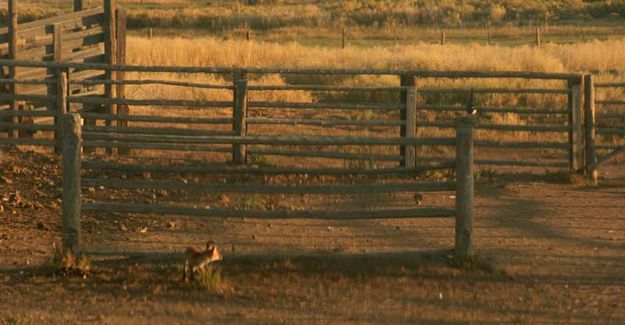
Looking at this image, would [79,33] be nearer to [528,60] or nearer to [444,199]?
[444,199]

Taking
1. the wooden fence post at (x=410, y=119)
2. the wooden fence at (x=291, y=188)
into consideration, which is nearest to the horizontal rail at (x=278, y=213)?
the wooden fence at (x=291, y=188)

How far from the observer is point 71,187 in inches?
354

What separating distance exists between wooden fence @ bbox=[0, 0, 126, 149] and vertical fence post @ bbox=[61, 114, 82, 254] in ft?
20.1

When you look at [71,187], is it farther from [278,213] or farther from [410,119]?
[410,119]

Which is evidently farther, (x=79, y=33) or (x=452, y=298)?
(x=79, y=33)

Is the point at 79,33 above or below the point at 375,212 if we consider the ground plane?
above

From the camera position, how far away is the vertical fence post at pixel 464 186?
8.90 m

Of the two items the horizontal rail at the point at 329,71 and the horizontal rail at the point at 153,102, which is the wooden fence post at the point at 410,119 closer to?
the horizontal rail at the point at 329,71

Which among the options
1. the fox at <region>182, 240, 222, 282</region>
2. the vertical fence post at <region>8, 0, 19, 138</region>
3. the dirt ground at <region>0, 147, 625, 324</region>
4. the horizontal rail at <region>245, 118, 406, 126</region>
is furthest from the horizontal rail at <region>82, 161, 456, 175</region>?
the vertical fence post at <region>8, 0, 19, 138</region>

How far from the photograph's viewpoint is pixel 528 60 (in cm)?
3008

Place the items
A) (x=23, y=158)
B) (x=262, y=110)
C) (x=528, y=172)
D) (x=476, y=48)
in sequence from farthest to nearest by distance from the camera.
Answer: (x=476, y=48)
(x=262, y=110)
(x=528, y=172)
(x=23, y=158)

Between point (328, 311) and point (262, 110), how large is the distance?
14.9 m

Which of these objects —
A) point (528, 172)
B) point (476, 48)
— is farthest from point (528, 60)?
point (528, 172)

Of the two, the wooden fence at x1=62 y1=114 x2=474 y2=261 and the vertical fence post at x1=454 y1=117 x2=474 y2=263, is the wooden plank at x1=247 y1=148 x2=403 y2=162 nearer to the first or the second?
the wooden fence at x1=62 y1=114 x2=474 y2=261
